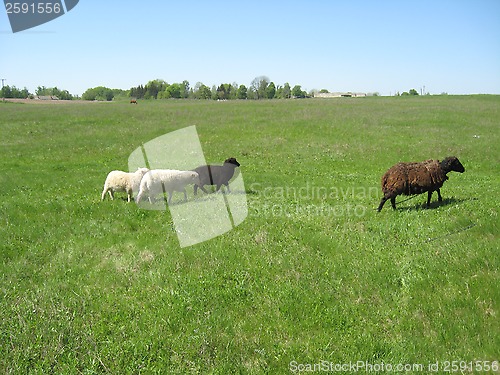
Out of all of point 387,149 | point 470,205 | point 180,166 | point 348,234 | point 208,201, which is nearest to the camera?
point 348,234

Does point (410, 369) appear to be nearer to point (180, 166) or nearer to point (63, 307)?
point (63, 307)

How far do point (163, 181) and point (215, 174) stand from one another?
263 cm

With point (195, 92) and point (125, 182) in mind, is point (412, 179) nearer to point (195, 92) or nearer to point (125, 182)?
point (125, 182)

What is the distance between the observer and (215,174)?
15.7 m

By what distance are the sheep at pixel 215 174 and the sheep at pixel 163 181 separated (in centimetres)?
70

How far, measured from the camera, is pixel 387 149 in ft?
88.6

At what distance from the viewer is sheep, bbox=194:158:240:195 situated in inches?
609

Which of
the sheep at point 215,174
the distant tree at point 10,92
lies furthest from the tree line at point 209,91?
the sheep at point 215,174

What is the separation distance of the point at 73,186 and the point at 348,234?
1252 centimetres

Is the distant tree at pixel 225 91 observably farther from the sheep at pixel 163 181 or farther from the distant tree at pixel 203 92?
the sheep at pixel 163 181

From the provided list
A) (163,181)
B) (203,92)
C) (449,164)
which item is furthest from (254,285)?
(203,92)

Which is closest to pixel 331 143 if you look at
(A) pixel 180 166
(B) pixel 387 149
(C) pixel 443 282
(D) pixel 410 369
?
(B) pixel 387 149

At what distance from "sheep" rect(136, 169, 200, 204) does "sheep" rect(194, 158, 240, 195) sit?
70 cm

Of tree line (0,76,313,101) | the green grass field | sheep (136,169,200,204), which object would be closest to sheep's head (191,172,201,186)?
sheep (136,169,200,204)
